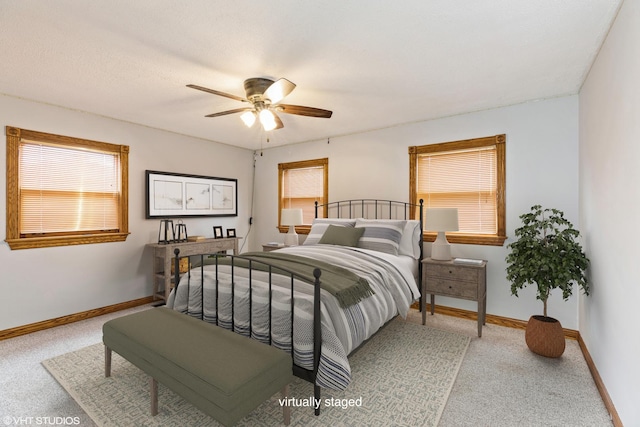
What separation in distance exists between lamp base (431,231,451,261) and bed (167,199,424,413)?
0.27 metres

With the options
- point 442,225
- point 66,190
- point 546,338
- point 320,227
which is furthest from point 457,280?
point 66,190

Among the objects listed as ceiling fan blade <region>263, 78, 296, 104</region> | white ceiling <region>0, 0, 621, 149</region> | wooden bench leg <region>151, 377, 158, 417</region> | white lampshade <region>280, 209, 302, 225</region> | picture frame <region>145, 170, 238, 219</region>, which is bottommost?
wooden bench leg <region>151, 377, 158, 417</region>

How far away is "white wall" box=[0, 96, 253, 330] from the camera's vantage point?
3.22 m

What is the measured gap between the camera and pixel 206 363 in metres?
1.70

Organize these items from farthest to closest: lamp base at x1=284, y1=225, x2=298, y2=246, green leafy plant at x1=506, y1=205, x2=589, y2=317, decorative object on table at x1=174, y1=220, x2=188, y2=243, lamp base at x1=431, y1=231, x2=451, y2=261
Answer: lamp base at x1=284, y1=225, x2=298, y2=246 < decorative object on table at x1=174, y1=220, x2=188, y2=243 < lamp base at x1=431, y1=231, x2=451, y2=261 < green leafy plant at x1=506, y1=205, x2=589, y2=317

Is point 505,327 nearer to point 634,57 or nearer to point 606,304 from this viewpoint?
point 606,304

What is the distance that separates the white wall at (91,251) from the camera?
3223 mm

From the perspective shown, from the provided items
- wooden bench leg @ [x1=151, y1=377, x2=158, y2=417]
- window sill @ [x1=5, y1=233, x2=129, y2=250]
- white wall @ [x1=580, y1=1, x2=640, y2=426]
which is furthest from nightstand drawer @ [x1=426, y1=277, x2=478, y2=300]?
window sill @ [x1=5, y1=233, x2=129, y2=250]

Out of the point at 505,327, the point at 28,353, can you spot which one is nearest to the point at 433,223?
the point at 505,327

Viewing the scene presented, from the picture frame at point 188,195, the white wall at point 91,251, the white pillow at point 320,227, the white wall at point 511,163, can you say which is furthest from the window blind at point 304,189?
the white wall at point 91,251

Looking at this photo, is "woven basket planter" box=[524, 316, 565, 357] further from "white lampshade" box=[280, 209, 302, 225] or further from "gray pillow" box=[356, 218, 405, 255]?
"white lampshade" box=[280, 209, 302, 225]

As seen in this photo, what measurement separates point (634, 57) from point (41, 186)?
510 centimetres

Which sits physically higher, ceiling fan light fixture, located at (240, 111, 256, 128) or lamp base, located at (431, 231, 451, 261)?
ceiling fan light fixture, located at (240, 111, 256, 128)

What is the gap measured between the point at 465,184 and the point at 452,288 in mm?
1295
